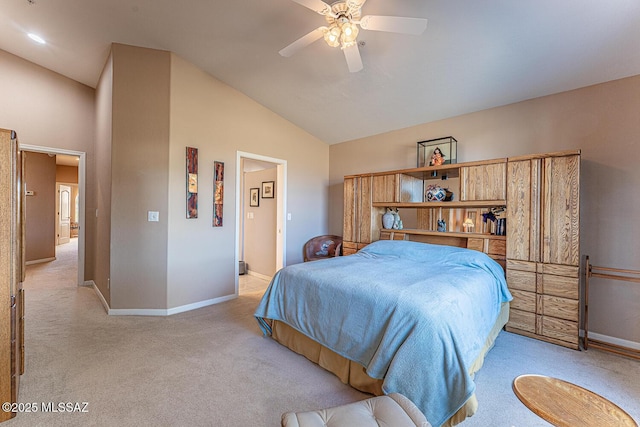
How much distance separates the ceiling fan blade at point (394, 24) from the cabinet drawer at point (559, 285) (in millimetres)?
2596

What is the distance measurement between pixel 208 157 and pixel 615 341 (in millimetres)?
4916

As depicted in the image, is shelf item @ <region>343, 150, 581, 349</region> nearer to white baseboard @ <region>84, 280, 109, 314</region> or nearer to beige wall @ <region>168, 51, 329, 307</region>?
beige wall @ <region>168, 51, 329, 307</region>

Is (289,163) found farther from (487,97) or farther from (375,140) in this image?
(487,97)

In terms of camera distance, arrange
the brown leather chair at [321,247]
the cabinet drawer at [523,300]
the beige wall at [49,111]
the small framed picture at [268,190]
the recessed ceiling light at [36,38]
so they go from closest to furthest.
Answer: the cabinet drawer at [523,300] → the recessed ceiling light at [36,38] → the beige wall at [49,111] → the brown leather chair at [321,247] → the small framed picture at [268,190]

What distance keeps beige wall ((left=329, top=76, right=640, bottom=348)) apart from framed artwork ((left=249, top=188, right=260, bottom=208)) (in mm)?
4003

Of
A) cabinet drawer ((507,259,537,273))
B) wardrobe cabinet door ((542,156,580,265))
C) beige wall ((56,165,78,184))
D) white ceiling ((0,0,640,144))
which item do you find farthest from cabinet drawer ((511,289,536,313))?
beige wall ((56,165,78,184))

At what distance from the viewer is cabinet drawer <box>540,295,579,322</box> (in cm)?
264

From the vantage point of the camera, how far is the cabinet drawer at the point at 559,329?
2631 millimetres

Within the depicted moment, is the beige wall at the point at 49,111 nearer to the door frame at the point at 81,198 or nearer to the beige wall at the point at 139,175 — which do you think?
the door frame at the point at 81,198

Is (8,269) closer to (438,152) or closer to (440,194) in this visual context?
(440,194)

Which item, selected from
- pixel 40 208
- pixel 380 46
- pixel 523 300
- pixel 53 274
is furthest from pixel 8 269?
pixel 40 208

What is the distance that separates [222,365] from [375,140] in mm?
3803

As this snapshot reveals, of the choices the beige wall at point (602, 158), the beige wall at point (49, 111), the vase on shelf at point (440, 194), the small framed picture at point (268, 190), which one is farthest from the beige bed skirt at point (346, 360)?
the beige wall at point (49, 111)

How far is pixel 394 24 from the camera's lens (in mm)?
1989
